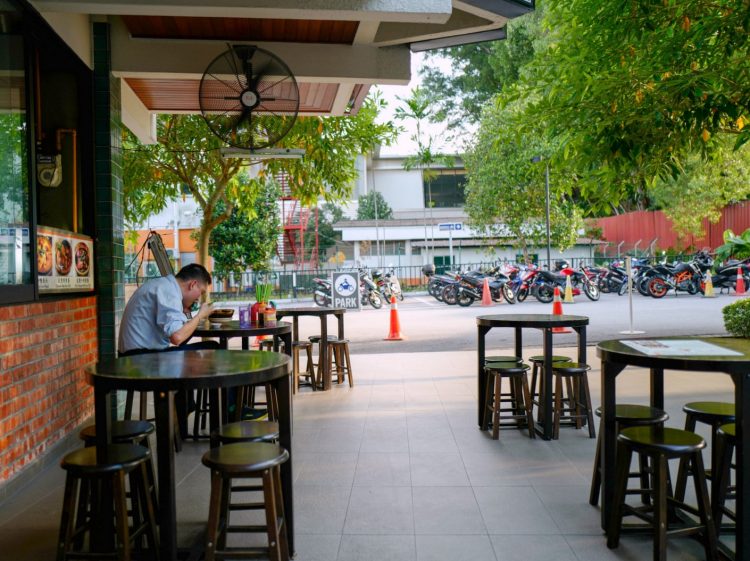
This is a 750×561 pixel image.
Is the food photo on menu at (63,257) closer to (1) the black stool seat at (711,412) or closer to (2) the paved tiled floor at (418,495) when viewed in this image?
(2) the paved tiled floor at (418,495)

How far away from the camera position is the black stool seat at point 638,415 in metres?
3.34

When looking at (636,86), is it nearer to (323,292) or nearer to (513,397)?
(513,397)

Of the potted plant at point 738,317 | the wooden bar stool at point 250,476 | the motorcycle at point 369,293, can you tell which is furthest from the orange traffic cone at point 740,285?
the wooden bar stool at point 250,476

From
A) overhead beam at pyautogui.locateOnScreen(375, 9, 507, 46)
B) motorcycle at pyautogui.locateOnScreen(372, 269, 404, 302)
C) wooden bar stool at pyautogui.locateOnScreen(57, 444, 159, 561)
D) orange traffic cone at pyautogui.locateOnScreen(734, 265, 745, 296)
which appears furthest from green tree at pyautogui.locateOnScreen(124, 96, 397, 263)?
orange traffic cone at pyautogui.locateOnScreen(734, 265, 745, 296)

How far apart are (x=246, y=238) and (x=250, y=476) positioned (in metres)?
19.4

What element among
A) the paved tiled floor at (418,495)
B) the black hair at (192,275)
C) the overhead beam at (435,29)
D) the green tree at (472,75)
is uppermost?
the green tree at (472,75)

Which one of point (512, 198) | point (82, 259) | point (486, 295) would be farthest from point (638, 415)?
point (512, 198)

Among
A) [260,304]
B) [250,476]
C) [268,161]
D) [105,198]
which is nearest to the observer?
[250,476]

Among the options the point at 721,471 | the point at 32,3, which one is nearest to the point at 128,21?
the point at 32,3

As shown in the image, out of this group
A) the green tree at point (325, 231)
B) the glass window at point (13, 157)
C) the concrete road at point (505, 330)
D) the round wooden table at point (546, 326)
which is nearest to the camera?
the glass window at point (13, 157)

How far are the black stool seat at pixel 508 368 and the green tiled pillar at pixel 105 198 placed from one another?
3.28m

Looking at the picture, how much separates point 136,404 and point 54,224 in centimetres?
230

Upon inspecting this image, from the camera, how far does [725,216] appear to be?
2762cm

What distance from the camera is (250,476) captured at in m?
2.75
